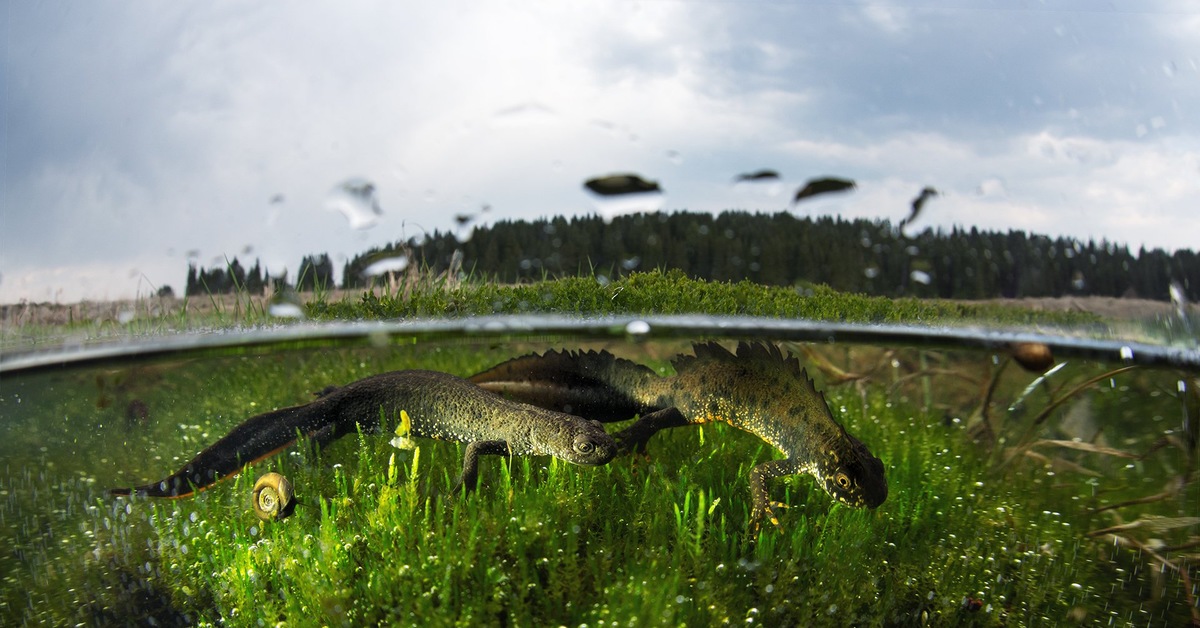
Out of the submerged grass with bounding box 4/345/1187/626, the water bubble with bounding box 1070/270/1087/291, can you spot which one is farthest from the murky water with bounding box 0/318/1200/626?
the water bubble with bounding box 1070/270/1087/291

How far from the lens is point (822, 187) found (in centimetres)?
310

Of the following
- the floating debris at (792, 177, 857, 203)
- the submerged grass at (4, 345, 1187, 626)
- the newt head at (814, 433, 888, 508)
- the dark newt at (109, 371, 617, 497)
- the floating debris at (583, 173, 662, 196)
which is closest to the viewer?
the submerged grass at (4, 345, 1187, 626)

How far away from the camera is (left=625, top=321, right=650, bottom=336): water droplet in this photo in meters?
3.68

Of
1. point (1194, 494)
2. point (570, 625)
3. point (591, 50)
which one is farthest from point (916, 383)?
point (570, 625)

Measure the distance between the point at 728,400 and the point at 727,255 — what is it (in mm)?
801

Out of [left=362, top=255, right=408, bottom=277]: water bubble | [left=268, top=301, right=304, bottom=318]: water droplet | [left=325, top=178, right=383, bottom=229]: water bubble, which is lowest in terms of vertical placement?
[left=268, top=301, right=304, bottom=318]: water droplet

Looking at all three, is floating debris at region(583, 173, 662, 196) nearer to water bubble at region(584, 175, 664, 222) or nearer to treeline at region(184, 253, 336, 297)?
water bubble at region(584, 175, 664, 222)

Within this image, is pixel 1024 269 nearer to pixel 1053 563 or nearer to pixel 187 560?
pixel 1053 563

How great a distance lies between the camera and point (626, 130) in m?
3.02

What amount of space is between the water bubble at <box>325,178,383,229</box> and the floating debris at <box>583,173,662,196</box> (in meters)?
0.87

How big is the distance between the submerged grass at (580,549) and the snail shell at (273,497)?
0.06 m

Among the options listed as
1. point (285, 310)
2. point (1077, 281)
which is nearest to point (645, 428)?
point (285, 310)

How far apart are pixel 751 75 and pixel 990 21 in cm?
134

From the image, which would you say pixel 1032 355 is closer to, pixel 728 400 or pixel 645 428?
pixel 728 400
